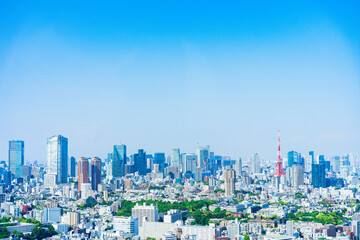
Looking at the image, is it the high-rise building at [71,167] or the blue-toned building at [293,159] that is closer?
the high-rise building at [71,167]

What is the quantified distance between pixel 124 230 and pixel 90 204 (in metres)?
4.82

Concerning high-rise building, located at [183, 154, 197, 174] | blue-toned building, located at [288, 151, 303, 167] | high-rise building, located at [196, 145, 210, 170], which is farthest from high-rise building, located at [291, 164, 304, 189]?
high-rise building, located at [183, 154, 197, 174]

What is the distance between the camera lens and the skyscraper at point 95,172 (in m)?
16.4

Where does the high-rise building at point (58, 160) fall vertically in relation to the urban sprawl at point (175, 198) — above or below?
above

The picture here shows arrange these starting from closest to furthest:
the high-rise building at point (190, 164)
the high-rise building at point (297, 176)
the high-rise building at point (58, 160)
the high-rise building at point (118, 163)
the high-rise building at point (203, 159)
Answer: the high-rise building at point (297, 176)
the high-rise building at point (58, 160)
the high-rise building at point (118, 163)
the high-rise building at point (203, 159)
the high-rise building at point (190, 164)

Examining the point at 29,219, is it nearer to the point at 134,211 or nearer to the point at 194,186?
the point at 134,211

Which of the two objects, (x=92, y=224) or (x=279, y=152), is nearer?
(x=92, y=224)

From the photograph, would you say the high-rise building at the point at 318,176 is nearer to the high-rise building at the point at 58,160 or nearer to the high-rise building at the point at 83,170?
the high-rise building at the point at 83,170

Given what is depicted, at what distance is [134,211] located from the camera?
9.45m

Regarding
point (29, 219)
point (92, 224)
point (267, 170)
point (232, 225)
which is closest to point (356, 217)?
point (232, 225)

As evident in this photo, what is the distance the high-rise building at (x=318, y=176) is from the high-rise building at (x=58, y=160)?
27.0ft

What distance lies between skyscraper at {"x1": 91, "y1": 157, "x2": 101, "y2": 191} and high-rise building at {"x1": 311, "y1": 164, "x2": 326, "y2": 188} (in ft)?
22.6

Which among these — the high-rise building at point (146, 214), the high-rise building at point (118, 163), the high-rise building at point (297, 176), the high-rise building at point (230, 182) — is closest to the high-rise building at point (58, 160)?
the high-rise building at point (118, 163)

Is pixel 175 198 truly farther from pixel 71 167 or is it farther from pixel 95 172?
pixel 71 167
